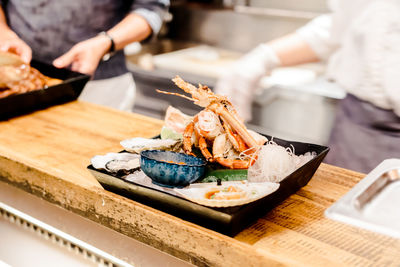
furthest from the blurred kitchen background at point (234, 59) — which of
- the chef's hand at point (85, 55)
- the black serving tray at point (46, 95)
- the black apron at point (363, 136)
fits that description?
the black serving tray at point (46, 95)

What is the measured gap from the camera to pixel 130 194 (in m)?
1.20

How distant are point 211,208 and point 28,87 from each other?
1321mm

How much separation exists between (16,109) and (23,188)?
588 mm

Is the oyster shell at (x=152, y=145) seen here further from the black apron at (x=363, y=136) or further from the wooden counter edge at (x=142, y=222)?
the black apron at (x=363, y=136)

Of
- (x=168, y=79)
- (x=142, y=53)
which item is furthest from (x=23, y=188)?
(x=142, y=53)

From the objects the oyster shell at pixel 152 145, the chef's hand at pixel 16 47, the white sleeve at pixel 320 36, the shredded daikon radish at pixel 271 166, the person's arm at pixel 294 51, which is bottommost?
the oyster shell at pixel 152 145

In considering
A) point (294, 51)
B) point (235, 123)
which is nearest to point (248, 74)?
point (294, 51)

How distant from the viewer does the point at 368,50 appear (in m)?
2.15

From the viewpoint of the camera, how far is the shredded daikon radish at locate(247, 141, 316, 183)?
1192 millimetres

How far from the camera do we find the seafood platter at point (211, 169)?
1065 millimetres

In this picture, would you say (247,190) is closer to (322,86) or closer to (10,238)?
(10,238)

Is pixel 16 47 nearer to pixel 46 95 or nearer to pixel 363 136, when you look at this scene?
pixel 46 95

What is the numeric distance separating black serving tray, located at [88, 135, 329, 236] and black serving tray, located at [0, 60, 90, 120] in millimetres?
869

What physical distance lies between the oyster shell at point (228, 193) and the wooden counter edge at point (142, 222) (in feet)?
0.25
